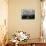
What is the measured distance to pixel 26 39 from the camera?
130 inches

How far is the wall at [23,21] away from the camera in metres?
4.20

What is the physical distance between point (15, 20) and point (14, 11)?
0.27 m

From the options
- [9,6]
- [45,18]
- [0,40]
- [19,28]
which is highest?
[9,6]

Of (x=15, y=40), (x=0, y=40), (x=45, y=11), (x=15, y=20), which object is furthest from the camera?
(x=15, y=20)

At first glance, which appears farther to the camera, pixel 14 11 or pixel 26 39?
pixel 14 11

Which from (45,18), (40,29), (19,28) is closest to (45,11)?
(45,18)

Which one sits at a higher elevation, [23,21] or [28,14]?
[28,14]

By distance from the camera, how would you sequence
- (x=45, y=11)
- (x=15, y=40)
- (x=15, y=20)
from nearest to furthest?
1. (x=15, y=40)
2. (x=45, y=11)
3. (x=15, y=20)

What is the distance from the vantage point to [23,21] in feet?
14.0

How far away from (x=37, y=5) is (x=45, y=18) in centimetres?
48

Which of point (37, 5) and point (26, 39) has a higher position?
point (37, 5)

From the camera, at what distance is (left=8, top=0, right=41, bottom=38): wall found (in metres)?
4.20

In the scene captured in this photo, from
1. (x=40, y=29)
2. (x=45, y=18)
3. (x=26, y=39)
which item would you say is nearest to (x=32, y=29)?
(x=40, y=29)

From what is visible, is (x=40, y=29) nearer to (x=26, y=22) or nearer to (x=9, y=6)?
(x=26, y=22)
